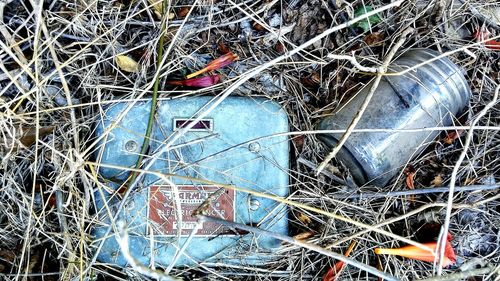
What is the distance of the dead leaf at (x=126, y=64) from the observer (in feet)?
5.48

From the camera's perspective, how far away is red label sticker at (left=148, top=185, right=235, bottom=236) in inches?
61.7

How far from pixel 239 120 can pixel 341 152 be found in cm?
31

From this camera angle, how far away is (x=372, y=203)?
5.44 ft

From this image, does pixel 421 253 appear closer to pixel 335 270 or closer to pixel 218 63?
pixel 335 270

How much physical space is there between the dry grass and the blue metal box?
5cm

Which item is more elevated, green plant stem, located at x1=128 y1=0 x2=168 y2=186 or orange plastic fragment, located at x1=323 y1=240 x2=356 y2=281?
green plant stem, located at x1=128 y1=0 x2=168 y2=186

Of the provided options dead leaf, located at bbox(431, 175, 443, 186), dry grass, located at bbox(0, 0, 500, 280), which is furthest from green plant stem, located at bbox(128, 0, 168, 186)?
dead leaf, located at bbox(431, 175, 443, 186)

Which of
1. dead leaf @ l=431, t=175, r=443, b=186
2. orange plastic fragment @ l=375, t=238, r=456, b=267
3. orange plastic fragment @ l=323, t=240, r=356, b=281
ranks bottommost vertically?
orange plastic fragment @ l=323, t=240, r=356, b=281

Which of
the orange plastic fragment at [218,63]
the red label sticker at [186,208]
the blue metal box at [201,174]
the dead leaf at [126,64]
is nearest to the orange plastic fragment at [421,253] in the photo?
the blue metal box at [201,174]

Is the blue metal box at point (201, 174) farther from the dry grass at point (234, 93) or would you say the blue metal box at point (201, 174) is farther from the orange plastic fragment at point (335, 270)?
the orange plastic fragment at point (335, 270)

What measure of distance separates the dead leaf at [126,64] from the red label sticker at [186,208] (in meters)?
0.38


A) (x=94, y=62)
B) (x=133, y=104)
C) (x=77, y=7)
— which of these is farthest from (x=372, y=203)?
(x=77, y=7)

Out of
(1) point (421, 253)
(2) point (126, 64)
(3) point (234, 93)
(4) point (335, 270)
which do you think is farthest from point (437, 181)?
(2) point (126, 64)

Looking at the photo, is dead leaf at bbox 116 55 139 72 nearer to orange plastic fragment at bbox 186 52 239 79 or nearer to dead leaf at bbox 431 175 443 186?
orange plastic fragment at bbox 186 52 239 79
